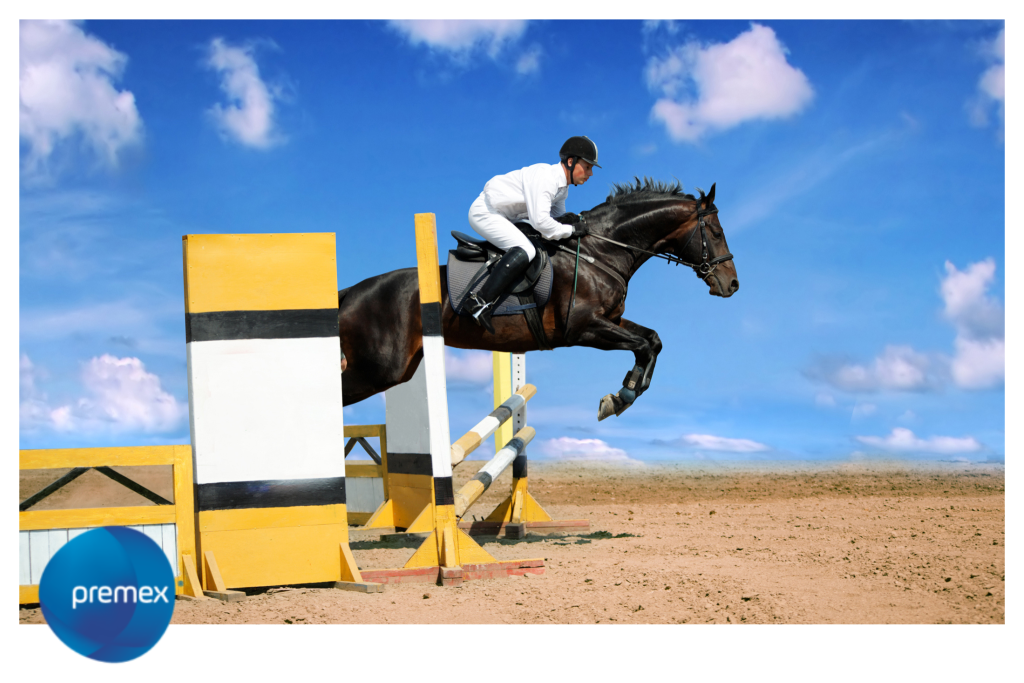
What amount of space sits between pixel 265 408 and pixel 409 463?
2.54 meters

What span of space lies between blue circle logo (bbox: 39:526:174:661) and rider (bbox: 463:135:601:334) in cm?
283

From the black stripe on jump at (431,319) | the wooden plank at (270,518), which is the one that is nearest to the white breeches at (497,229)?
the black stripe on jump at (431,319)

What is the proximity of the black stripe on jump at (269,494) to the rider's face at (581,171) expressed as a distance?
2.58m

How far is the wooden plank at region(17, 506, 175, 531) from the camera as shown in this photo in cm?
426

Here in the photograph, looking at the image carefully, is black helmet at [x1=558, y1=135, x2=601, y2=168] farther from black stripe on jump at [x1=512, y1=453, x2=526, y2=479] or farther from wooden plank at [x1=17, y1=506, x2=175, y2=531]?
wooden plank at [x1=17, y1=506, x2=175, y2=531]

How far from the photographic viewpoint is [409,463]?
6.93 metres

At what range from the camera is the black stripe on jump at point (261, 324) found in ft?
14.7

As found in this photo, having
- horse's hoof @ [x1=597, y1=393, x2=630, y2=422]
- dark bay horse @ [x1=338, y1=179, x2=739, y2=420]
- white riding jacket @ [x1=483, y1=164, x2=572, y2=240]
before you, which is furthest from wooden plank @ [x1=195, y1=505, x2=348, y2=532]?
white riding jacket @ [x1=483, y1=164, x2=572, y2=240]

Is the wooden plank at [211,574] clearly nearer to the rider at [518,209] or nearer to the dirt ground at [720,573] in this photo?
the dirt ground at [720,573]

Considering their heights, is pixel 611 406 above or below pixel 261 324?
below

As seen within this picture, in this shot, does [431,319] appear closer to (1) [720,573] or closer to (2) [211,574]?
(2) [211,574]

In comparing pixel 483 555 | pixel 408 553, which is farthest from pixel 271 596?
pixel 408 553

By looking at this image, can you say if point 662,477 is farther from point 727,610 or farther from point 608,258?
point 727,610

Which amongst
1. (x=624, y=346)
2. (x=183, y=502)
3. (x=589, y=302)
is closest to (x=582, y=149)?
(x=589, y=302)
